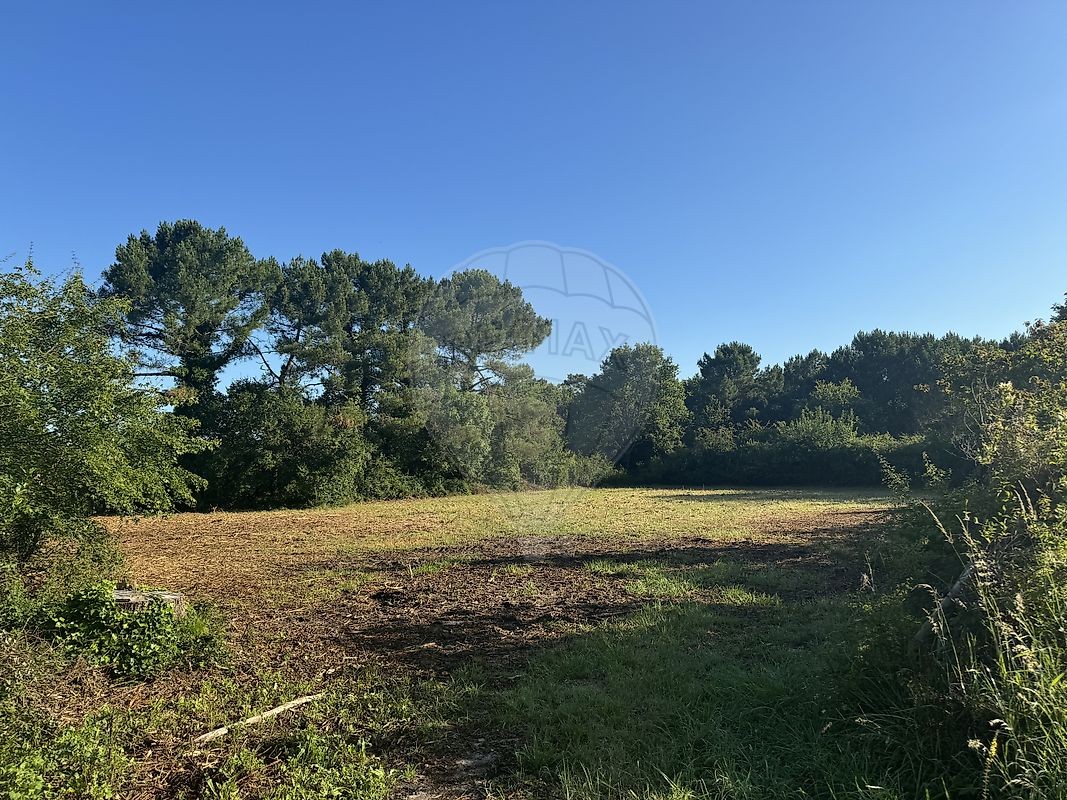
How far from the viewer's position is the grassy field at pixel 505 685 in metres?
3.11

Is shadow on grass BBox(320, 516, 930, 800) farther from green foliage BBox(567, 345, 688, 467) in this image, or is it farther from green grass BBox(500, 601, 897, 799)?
green foliage BBox(567, 345, 688, 467)

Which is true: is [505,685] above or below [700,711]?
below

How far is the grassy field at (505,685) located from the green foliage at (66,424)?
5.72ft

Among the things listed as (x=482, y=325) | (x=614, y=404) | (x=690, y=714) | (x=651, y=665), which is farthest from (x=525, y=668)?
(x=482, y=325)

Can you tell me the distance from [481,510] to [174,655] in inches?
605

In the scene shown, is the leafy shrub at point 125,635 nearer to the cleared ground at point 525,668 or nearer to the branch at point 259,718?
the cleared ground at point 525,668

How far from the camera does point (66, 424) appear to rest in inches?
236

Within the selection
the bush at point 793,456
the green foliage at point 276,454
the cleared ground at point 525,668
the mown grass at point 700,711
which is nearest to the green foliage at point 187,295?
the green foliage at point 276,454

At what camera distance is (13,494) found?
4.91 meters

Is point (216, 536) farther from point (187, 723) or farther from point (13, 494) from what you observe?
point (187, 723)

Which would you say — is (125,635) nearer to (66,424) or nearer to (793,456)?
(66,424)

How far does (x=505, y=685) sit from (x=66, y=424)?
5.23m

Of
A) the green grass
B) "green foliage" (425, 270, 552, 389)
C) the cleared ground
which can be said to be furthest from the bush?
the green grass

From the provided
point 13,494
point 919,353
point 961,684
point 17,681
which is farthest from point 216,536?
point 919,353
